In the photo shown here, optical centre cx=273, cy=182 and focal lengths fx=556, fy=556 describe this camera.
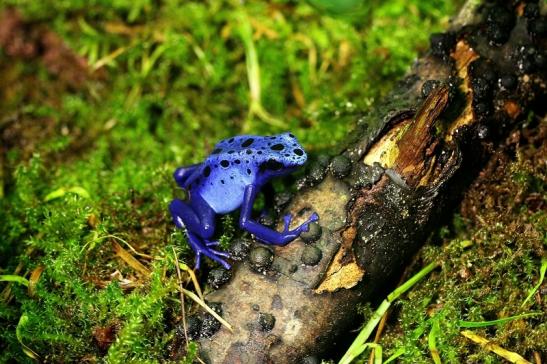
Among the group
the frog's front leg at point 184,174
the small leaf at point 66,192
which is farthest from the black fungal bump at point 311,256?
the small leaf at point 66,192

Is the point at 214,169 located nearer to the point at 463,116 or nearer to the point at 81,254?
the point at 81,254

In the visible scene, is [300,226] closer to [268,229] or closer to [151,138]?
[268,229]

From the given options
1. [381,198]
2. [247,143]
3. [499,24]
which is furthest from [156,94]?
[499,24]

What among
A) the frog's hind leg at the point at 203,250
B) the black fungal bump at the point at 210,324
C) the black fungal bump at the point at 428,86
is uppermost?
the black fungal bump at the point at 428,86

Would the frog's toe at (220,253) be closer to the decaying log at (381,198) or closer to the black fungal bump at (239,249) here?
the black fungal bump at (239,249)

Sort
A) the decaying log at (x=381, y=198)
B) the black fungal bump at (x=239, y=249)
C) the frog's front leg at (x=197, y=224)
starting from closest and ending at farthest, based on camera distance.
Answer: the decaying log at (x=381, y=198) < the black fungal bump at (x=239, y=249) < the frog's front leg at (x=197, y=224)

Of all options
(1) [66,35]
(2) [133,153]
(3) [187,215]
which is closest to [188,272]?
(3) [187,215]
